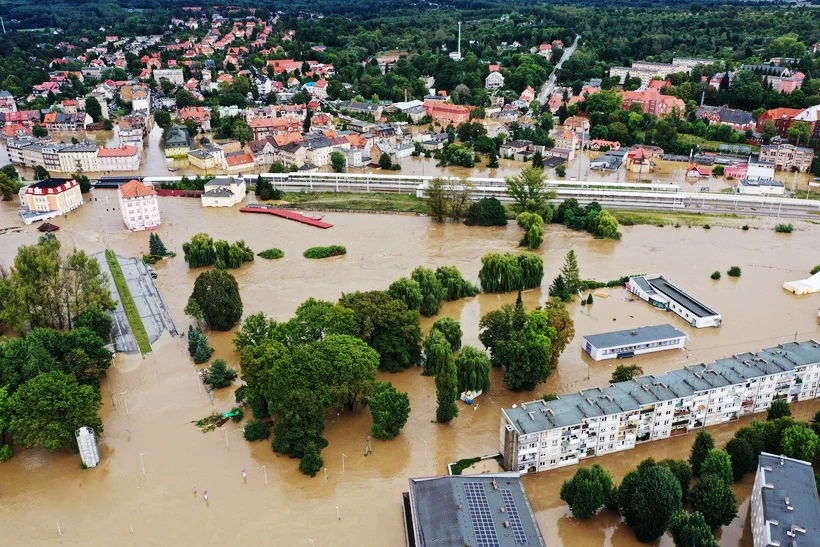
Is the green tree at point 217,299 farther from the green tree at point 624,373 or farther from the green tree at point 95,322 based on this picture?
the green tree at point 624,373

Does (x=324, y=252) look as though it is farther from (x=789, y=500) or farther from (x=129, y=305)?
(x=789, y=500)

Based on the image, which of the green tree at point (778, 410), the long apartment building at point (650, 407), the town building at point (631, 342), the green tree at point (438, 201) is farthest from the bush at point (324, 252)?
the green tree at point (778, 410)

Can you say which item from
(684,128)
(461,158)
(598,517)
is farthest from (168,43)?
(598,517)

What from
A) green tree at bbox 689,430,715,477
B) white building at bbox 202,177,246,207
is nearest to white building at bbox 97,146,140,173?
white building at bbox 202,177,246,207

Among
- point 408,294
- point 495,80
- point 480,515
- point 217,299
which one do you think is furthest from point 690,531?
point 495,80

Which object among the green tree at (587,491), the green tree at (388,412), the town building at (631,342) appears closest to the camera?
the green tree at (587,491)

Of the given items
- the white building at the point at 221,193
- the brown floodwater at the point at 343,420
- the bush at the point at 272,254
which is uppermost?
the white building at the point at 221,193

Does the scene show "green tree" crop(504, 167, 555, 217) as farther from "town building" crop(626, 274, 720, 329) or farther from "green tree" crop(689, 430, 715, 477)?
"green tree" crop(689, 430, 715, 477)
